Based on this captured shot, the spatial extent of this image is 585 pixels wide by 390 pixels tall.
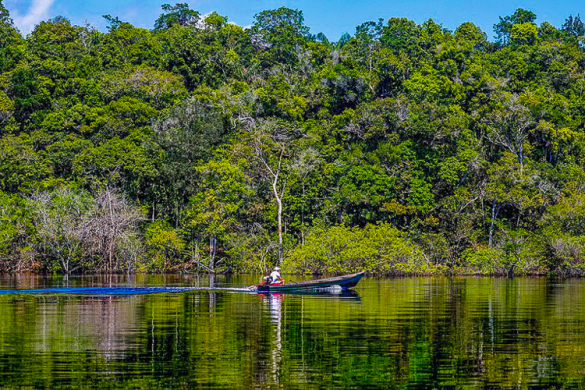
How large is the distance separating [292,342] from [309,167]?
129 ft

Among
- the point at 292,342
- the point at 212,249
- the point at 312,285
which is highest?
the point at 212,249

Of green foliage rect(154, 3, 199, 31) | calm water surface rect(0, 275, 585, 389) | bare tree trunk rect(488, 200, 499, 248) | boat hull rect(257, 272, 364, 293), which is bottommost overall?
calm water surface rect(0, 275, 585, 389)

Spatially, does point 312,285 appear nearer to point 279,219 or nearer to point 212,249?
point 279,219

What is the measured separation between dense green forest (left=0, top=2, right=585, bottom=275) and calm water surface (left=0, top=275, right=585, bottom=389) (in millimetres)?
21644

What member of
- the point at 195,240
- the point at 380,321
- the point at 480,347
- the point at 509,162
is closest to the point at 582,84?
the point at 509,162

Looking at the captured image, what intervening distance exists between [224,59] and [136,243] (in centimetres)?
2317

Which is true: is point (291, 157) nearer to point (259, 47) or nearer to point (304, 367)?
point (259, 47)

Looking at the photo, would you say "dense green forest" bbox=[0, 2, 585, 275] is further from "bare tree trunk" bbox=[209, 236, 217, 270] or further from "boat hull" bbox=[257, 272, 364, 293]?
"boat hull" bbox=[257, 272, 364, 293]

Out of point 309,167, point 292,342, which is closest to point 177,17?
point 309,167

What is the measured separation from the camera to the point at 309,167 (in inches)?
2340

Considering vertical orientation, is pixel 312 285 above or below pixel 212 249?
below

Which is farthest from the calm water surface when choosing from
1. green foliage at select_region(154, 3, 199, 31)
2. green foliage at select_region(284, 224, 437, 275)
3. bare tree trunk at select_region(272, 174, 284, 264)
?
green foliage at select_region(154, 3, 199, 31)

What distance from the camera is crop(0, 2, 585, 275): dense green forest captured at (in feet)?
182

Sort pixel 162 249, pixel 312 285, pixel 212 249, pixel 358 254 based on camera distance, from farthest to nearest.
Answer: pixel 212 249 → pixel 162 249 → pixel 358 254 → pixel 312 285
